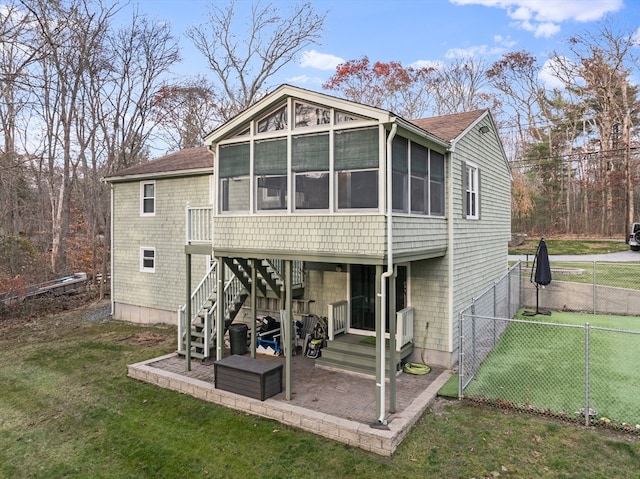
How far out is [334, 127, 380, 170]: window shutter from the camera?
248 inches

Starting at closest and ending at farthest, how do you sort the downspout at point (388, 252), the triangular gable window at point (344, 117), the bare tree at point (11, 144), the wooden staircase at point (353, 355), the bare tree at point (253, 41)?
the downspout at point (388, 252), the triangular gable window at point (344, 117), the wooden staircase at point (353, 355), the bare tree at point (11, 144), the bare tree at point (253, 41)

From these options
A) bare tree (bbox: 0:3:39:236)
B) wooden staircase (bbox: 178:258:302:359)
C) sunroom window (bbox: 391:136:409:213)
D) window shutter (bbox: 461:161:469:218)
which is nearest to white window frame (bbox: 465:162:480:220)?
window shutter (bbox: 461:161:469:218)

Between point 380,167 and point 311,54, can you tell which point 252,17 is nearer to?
point 311,54

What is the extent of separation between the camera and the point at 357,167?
6.41 m

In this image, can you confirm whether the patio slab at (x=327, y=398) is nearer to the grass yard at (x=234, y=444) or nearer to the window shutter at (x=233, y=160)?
the grass yard at (x=234, y=444)

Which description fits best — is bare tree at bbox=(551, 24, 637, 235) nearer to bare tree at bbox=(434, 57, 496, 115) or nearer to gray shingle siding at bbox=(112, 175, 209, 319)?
bare tree at bbox=(434, 57, 496, 115)

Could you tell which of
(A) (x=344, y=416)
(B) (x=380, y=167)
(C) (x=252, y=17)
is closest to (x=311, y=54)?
(C) (x=252, y=17)

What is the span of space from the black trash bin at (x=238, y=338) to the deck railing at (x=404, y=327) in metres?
3.62

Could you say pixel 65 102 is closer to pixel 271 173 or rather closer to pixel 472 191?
pixel 271 173

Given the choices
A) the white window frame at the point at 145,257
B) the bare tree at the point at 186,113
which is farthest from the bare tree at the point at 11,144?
the bare tree at the point at 186,113

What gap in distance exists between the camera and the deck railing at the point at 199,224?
9.62 meters

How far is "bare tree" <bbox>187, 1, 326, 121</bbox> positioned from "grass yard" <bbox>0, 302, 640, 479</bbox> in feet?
61.2

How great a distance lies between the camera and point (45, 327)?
42.7 ft

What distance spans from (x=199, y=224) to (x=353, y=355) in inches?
192
